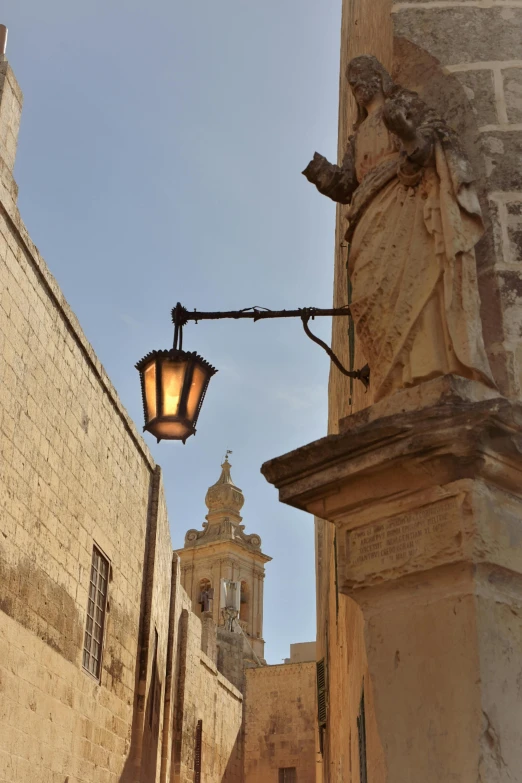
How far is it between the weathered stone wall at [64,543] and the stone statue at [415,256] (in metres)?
5.16

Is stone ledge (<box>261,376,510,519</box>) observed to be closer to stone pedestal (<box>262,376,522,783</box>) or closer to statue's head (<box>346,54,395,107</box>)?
stone pedestal (<box>262,376,522,783</box>)

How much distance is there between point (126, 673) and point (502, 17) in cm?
992

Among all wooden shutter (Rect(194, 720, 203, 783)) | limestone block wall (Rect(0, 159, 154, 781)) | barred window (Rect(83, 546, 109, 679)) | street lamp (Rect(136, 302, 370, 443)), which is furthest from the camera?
wooden shutter (Rect(194, 720, 203, 783))

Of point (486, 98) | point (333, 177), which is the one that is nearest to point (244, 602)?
point (333, 177)

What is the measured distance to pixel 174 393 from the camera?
438cm

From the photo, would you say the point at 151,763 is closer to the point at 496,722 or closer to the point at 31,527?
the point at 31,527

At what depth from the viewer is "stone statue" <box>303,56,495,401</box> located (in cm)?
291

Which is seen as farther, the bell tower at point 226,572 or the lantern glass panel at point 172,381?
the bell tower at point 226,572

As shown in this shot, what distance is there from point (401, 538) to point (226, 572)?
40.9m

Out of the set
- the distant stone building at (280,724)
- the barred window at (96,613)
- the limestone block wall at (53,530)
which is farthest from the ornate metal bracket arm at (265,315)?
the distant stone building at (280,724)

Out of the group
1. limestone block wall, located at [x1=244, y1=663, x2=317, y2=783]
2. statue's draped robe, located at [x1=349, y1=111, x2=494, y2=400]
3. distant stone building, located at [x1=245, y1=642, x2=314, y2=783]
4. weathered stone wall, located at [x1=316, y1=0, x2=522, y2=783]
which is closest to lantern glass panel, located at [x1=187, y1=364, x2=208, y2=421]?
statue's draped robe, located at [x1=349, y1=111, x2=494, y2=400]

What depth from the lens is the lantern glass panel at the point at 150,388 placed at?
14.4 feet

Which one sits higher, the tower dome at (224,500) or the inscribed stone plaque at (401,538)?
the tower dome at (224,500)

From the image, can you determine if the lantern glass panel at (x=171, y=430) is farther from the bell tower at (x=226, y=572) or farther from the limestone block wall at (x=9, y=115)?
the bell tower at (x=226, y=572)
